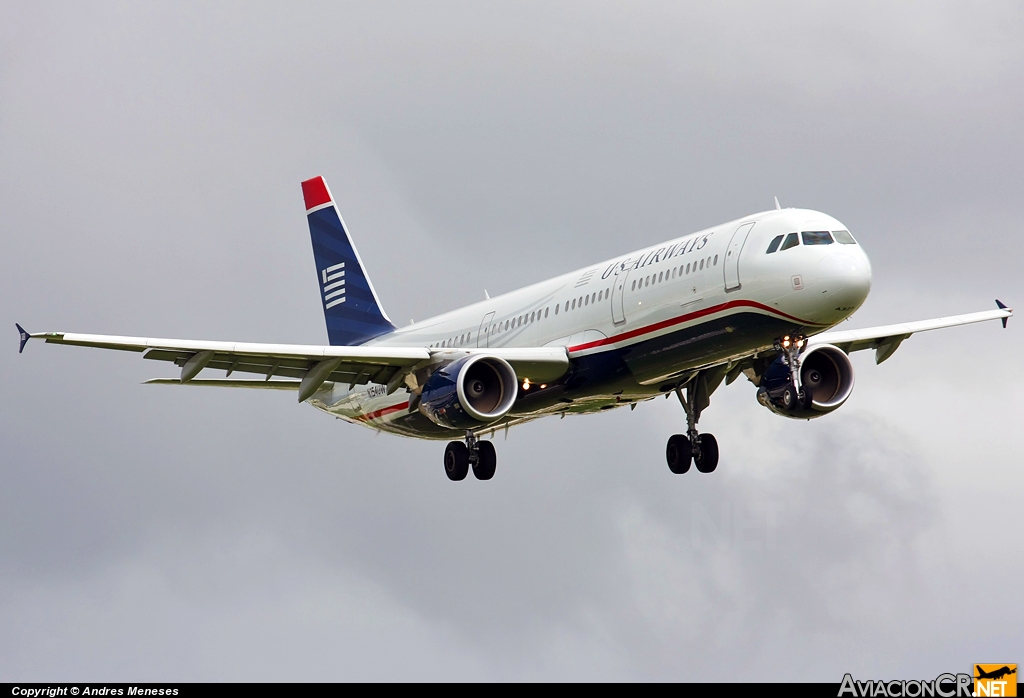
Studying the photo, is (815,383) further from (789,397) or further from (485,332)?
(485,332)

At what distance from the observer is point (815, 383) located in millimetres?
48344

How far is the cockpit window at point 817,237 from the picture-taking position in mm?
42656

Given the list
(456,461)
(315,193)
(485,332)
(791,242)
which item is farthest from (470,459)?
(315,193)

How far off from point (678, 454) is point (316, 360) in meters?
11.7

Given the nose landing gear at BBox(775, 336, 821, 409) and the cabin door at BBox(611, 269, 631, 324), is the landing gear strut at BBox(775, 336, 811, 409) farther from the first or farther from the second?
the cabin door at BBox(611, 269, 631, 324)

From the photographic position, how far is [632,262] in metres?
46.2

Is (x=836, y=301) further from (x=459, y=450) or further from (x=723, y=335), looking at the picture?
(x=459, y=450)

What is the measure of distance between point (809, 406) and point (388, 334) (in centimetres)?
1706

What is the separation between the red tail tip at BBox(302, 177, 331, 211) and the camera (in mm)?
65250

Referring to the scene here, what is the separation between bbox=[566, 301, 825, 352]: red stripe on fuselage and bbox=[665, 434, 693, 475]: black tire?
679 centimetres

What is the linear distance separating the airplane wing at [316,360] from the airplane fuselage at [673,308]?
61 cm

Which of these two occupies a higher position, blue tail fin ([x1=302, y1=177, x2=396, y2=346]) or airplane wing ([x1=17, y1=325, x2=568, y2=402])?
blue tail fin ([x1=302, y1=177, x2=396, y2=346])

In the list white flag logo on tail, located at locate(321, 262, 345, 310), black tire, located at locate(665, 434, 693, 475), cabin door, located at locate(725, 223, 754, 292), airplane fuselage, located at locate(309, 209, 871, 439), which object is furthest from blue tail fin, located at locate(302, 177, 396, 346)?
cabin door, located at locate(725, 223, 754, 292)

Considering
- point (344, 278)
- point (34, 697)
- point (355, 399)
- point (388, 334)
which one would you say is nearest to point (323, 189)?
point (344, 278)
